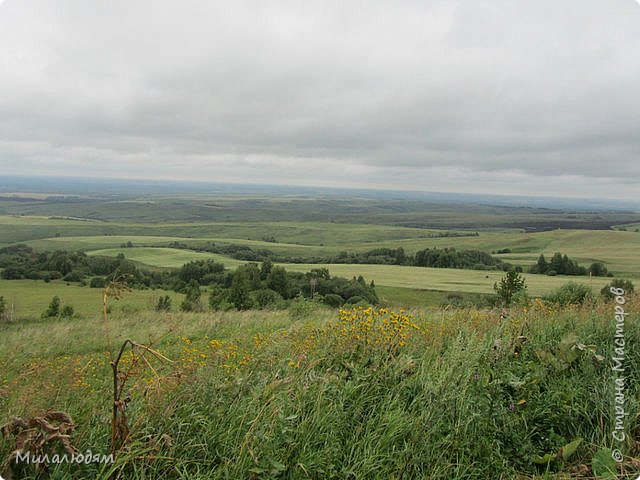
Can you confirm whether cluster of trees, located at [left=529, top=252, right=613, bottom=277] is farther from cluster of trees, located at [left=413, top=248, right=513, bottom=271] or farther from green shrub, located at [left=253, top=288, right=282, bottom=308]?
green shrub, located at [left=253, top=288, right=282, bottom=308]

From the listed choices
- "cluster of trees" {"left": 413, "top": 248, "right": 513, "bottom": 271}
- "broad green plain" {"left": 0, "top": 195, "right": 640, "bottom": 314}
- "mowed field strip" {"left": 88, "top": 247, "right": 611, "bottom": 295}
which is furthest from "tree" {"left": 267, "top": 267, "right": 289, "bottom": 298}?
"cluster of trees" {"left": 413, "top": 248, "right": 513, "bottom": 271}

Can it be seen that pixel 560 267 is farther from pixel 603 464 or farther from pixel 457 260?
pixel 603 464

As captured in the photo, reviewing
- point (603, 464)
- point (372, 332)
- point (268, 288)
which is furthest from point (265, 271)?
point (603, 464)

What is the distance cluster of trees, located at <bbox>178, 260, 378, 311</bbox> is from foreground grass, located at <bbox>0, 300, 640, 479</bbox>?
24.3 m

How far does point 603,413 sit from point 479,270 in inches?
2422

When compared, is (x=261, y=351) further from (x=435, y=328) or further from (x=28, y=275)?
(x=28, y=275)

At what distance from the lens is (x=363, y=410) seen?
10.4ft

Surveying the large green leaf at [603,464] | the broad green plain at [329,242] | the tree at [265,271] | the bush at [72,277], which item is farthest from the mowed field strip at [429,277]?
the large green leaf at [603,464]

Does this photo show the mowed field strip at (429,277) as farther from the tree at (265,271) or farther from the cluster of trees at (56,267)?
the tree at (265,271)

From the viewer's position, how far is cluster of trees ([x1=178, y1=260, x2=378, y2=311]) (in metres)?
31.3

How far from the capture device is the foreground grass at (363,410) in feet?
8.47

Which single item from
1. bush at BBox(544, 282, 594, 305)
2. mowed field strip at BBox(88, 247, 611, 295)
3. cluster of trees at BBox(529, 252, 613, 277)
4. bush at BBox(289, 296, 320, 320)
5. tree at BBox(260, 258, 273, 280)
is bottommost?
mowed field strip at BBox(88, 247, 611, 295)

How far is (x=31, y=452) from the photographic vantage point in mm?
2270

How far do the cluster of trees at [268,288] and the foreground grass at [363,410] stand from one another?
24255 millimetres
